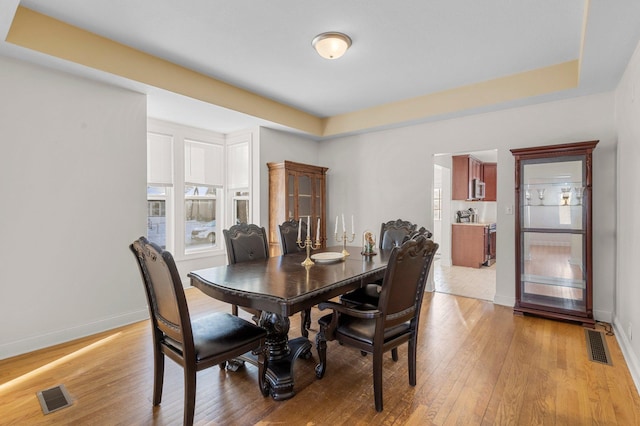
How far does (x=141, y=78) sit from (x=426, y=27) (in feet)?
8.80

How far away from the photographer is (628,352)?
8.29 feet

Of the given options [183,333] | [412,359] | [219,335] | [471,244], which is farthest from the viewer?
[471,244]

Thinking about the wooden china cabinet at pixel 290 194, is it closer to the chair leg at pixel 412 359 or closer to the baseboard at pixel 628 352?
the chair leg at pixel 412 359

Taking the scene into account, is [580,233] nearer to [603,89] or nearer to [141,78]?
[603,89]

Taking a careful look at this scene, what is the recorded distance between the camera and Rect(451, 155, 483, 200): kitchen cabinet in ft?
21.9

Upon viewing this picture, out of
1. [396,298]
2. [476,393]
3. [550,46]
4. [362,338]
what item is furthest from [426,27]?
[476,393]

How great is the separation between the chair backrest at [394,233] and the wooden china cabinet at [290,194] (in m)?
1.44

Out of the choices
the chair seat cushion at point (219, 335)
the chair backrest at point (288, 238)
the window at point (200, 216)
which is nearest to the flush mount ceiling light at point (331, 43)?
the chair backrest at point (288, 238)

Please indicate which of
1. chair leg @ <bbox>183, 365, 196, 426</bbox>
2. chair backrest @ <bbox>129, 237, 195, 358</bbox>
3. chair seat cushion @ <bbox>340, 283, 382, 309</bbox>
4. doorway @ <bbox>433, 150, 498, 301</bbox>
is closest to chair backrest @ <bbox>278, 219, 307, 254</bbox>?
chair seat cushion @ <bbox>340, 283, 382, 309</bbox>

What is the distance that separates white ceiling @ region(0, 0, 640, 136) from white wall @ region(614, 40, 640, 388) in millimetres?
287

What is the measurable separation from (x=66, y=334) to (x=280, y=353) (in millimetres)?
2162

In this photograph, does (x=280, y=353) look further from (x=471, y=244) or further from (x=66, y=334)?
(x=471, y=244)

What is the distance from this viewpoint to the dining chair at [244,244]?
2.98 m

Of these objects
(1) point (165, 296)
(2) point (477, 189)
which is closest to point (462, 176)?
(2) point (477, 189)
